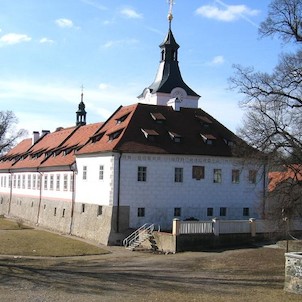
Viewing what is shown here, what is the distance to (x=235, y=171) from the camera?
1572 inches

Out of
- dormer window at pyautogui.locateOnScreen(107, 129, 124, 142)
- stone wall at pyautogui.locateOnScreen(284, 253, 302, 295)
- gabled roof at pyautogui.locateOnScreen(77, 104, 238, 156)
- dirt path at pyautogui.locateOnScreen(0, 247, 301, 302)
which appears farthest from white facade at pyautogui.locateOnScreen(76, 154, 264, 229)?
stone wall at pyautogui.locateOnScreen(284, 253, 302, 295)

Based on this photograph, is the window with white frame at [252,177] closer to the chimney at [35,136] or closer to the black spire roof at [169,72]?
the black spire roof at [169,72]

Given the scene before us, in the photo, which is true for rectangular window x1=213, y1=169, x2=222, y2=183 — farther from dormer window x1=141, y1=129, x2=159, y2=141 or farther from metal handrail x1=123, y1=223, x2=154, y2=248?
metal handrail x1=123, y1=223, x2=154, y2=248

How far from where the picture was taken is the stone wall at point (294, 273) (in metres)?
17.9

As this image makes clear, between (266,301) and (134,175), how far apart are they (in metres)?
20.2

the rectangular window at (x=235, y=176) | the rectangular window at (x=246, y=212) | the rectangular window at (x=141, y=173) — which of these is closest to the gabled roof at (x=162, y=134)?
the rectangular window at (x=141, y=173)

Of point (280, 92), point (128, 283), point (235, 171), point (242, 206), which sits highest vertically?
point (280, 92)

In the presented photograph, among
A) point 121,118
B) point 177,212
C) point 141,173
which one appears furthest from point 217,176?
point 121,118

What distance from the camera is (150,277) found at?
21406 millimetres

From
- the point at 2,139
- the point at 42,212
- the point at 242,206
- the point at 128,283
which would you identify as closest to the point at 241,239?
the point at 242,206

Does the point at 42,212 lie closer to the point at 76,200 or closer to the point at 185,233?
the point at 76,200

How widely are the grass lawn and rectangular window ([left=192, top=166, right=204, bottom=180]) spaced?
30.4 feet

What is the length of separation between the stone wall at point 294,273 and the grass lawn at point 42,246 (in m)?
15.5

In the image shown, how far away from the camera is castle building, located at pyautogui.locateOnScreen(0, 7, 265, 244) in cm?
3591
